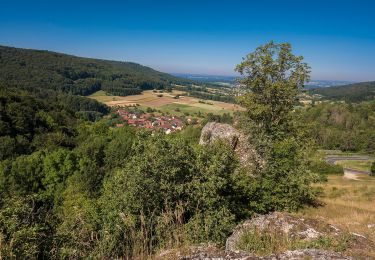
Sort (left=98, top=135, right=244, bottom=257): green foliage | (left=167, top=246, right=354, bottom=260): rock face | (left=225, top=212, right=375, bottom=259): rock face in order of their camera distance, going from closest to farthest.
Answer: (left=167, top=246, right=354, bottom=260): rock face < (left=225, top=212, right=375, bottom=259): rock face < (left=98, top=135, right=244, bottom=257): green foliage

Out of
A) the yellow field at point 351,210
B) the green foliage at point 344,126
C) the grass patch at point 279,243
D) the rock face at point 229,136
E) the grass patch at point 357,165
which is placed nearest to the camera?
the grass patch at point 279,243

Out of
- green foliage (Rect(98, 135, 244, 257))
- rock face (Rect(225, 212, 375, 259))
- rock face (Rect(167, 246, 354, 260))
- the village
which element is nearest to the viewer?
rock face (Rect(167, 246, 354, 260))

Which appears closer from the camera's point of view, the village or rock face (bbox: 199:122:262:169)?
rock face (bbox: 199:122:262:169)

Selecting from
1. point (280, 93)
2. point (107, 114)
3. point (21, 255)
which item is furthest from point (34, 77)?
point (21, 255)

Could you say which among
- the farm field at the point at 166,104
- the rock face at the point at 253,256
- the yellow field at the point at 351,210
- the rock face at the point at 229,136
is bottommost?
the farm field at the point at 166,104

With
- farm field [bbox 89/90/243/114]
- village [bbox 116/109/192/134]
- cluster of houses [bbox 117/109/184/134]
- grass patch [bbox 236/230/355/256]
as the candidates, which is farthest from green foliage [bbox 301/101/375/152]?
grass patch [bbox 236/230/355/256]

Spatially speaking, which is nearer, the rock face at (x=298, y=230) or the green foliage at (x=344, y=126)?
the rock face at (x=298, y=230)

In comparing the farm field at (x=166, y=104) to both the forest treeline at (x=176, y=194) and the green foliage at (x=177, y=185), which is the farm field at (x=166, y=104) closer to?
the forest treeline at (x=176, y=194)

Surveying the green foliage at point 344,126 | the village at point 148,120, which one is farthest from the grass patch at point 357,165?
the village at point 148,120

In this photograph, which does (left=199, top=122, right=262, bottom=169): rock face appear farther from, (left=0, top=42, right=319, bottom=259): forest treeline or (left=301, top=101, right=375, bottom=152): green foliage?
(left=301, top=101, right=375, bottom=152): green foliage

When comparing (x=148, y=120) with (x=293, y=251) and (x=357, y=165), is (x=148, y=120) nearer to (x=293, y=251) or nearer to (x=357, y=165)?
(x=357, y=165)

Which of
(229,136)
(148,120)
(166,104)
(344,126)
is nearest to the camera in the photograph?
(229,136)

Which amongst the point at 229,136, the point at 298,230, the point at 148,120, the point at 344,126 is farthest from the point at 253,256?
the point at 344,126

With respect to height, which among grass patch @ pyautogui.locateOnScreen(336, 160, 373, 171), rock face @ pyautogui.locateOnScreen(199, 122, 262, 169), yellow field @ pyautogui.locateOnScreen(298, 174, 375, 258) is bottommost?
grass patch @ pyautogui.locateOnScreen(336, 160, 373, 171)
